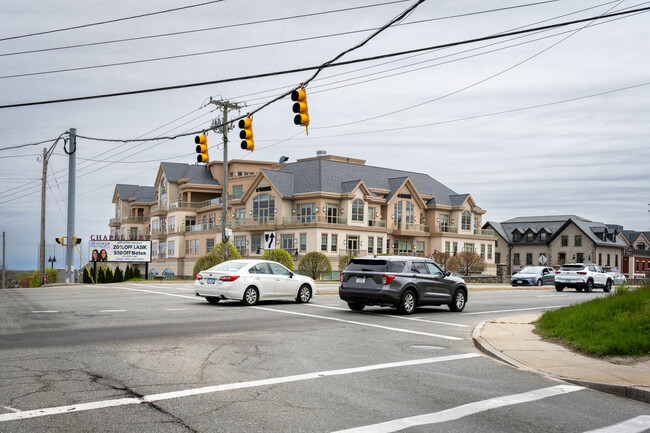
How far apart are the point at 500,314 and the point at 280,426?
49.2 feet

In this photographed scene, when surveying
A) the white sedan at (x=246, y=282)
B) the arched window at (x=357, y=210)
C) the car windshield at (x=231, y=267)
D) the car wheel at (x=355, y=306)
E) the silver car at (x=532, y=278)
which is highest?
the arched window at (x=357, y=210)

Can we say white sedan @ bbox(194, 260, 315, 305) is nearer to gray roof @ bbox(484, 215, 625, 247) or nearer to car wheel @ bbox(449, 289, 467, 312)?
car wheel @ bbox(449, 289, 467, 312)

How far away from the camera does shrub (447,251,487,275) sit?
6806 centimetres

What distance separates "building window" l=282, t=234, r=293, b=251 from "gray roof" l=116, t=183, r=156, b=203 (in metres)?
37.2

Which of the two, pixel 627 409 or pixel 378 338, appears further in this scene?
pixel 378 338

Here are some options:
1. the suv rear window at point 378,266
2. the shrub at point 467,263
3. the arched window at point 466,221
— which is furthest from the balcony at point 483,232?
the suv rear window at point 378,266

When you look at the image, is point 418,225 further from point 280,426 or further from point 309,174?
point 280,426

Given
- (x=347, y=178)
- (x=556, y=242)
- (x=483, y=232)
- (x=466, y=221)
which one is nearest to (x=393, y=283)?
(x=347, y=178)

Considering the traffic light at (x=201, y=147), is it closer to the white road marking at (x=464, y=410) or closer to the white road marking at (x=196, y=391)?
the white road marking at (x=196, y=391)

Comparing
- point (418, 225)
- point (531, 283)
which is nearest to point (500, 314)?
point (531, 283)

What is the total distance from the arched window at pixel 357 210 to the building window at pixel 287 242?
22.9ft

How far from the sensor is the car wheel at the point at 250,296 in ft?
64.1

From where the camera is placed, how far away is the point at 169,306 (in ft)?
62.7

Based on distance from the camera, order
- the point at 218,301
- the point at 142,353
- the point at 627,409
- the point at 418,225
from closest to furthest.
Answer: the point at 627,409
the point at 142,353
the point at 218,301
the point at 418,225
